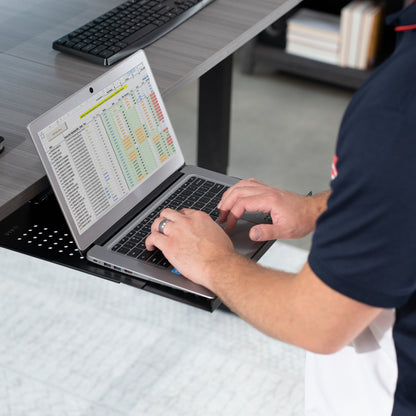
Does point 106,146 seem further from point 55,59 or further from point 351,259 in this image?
point 351,259

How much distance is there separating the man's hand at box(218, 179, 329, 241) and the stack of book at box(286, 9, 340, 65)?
7.10 ft

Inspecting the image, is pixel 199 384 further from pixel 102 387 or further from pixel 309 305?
pixel 309 305

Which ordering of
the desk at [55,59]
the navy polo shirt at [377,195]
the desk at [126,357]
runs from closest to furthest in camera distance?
the navy polo shirt at [377,195] → the desk at [55,59] → the desk at [126,357]

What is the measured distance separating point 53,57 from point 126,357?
3.08 ft

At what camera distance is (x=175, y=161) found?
1357 mm

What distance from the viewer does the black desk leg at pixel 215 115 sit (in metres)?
2.02

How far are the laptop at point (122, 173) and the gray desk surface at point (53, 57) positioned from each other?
0.21 feet

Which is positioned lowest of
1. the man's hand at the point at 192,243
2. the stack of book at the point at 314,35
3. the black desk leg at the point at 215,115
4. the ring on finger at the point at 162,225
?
the stack of book at the point at 314,35


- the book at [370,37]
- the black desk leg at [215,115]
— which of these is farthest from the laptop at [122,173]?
the book at [370,37]

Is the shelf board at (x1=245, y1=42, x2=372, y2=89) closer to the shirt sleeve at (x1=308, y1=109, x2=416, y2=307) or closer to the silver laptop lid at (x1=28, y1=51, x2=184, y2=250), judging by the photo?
the silver laptop lid at (x1=28, y1=51, x2=184, y2=250)

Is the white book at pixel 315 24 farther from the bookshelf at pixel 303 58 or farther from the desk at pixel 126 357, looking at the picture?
the desk at pixel 126 357

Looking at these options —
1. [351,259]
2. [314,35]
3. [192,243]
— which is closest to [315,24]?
[314,35]

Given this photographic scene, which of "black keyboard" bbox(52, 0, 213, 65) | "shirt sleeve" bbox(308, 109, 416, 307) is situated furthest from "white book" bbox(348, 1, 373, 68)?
"shirt sleeve" bbox(308, 109, 416, 307)

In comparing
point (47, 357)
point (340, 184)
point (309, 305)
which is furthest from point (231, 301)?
point (47, 357)
